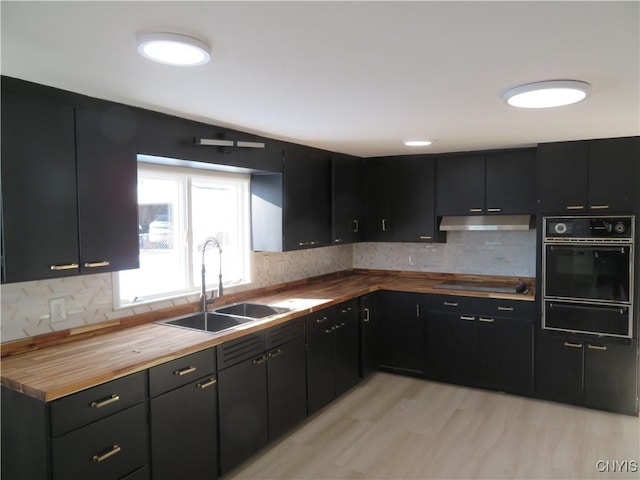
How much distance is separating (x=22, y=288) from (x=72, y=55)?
50.3 inches

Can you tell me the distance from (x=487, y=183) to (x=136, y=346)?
3.30 meters

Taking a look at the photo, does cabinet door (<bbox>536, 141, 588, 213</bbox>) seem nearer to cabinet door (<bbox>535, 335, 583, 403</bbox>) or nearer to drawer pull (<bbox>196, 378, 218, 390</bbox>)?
cabinet door (<bbox>535, 335, 583, 403</bbox>)

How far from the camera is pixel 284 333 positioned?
3.16 m

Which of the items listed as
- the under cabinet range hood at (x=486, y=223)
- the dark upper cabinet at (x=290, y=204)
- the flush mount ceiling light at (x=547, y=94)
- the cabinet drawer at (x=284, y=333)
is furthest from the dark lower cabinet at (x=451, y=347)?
the flush mount ceiling light at (x=547, y=94)

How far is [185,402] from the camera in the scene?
2410 mm

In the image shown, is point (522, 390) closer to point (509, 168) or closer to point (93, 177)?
point (509, 168)

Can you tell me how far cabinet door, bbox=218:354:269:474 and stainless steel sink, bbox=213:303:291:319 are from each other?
527 millimetres

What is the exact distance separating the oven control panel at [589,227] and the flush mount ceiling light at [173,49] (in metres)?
3.15

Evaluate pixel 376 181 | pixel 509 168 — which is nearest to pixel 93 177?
pixel 376 181

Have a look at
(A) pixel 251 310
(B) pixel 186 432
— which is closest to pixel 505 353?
(A) pixel 251 310

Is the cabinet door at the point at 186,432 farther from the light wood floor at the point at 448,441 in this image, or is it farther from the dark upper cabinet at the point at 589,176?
the dark upper cabinet at the point at 589,176

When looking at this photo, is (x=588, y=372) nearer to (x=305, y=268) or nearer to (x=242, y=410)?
(x=305, y=268)

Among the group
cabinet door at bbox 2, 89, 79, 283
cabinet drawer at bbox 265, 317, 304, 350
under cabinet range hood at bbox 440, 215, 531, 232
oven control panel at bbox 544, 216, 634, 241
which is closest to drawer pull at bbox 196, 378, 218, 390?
cabinet drawer at bbox 265, 317, 304, 350

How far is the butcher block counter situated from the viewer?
6.31ft
